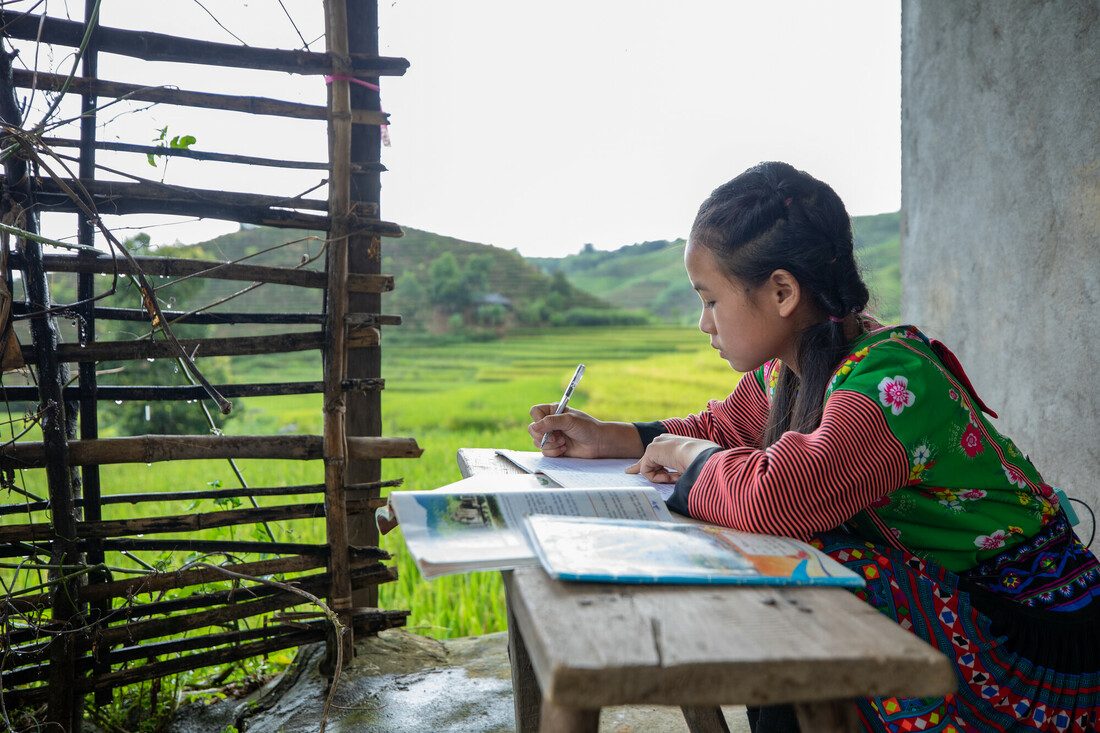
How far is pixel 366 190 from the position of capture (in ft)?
7.11

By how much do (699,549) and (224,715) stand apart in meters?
1.90

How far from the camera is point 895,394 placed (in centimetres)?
104

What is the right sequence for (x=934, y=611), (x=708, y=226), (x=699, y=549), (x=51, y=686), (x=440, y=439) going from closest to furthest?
1. (x=699, y=549)
2. (x=934, y=611)
3. (x=708, y=226)
4. (x=51, y=686)
5. (x=440, y=439)

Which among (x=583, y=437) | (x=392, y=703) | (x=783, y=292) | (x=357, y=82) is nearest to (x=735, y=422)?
(x=583, y=437)

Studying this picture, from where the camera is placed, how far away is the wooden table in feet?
1.78

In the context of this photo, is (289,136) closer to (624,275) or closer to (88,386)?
(88,386)

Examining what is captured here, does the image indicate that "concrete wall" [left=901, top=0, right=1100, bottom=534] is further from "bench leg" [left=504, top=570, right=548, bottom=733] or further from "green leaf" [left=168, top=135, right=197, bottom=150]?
"green leaf" [left=168, top=135, right=197, bottom=150]

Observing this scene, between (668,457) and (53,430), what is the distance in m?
1.50

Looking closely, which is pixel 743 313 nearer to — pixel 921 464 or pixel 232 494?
pixel 921 464

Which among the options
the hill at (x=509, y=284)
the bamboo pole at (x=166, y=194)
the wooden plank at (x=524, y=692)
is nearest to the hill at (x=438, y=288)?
the hill at (x=509, y=284)

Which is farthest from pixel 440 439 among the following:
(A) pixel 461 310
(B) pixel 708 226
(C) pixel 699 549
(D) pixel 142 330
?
(C) pixel 699 549

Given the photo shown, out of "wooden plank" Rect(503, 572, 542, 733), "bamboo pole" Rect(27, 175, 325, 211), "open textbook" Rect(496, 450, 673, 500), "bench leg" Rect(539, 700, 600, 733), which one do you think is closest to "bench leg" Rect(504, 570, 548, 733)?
"wooden plank" Rect(503, 572, 542, 733)

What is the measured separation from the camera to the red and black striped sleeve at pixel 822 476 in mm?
990

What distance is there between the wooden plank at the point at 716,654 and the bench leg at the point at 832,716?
0.38 feet
